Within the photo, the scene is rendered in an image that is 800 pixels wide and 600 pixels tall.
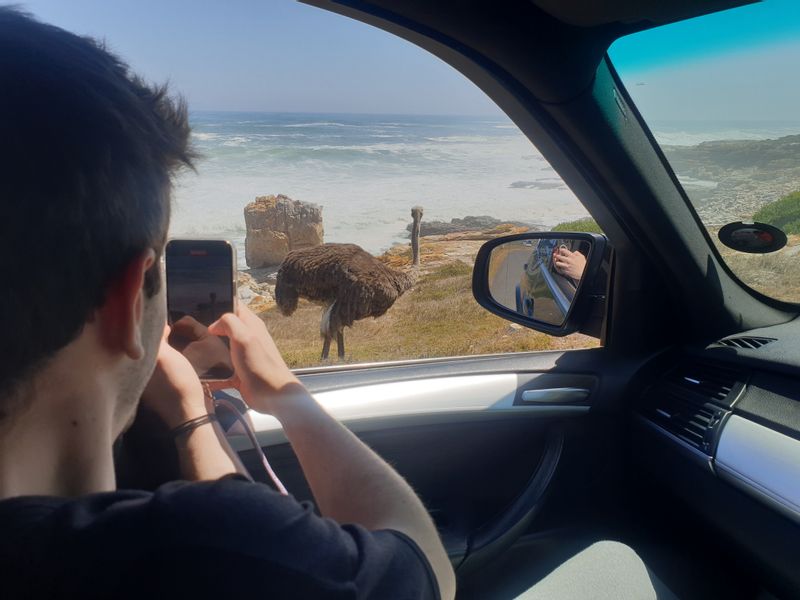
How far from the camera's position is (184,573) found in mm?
821

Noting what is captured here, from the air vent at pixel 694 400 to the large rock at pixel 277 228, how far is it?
1.70m

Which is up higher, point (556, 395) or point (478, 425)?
point (556, 395)

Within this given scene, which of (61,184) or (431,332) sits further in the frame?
(431,332)

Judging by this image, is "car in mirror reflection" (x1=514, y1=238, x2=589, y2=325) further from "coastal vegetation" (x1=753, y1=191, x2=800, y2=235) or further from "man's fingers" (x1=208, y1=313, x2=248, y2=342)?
"man's fingers" (x1=208, y1=313, x2=248, y2=342)

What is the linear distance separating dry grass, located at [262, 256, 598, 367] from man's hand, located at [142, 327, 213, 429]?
0.74m

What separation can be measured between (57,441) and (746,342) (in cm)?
195

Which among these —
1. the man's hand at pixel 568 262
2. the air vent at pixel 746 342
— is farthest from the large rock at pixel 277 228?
the air vent at pixel 746 342

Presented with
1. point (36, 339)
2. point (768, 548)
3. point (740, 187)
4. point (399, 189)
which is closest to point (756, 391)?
point (768, 548)

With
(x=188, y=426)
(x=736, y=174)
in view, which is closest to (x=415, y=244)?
(x=736, y=174)

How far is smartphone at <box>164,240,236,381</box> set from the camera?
64.3 inches

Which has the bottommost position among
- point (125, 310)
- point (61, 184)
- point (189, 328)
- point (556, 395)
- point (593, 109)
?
point (556, 395)

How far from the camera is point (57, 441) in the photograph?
938mm

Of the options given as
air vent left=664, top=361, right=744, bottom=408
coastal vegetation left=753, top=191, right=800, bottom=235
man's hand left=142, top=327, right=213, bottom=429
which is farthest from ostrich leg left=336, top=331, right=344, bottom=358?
coastal vegetation left=753, top=191, right=800, bottom=235

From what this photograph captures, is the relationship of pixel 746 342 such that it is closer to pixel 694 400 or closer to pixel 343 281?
pixel 694 400
